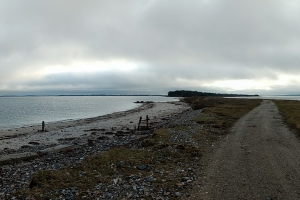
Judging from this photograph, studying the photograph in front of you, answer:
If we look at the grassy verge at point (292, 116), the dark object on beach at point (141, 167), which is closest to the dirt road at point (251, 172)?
the dark object on beach at point (141, 167)

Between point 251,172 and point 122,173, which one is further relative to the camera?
point 122,173

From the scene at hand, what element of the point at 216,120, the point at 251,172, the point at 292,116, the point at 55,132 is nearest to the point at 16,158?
the point at 251,172

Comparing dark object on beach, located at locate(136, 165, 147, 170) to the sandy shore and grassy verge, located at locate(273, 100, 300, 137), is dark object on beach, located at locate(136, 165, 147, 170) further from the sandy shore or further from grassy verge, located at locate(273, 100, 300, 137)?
the sandy shore

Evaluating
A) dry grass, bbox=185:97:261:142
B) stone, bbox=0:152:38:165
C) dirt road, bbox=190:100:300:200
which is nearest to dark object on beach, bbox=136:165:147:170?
dirt road, bbox=190:100:300:200

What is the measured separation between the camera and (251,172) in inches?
439

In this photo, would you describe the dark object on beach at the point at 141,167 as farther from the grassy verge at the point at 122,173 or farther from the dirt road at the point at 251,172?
the dirt road at the point at 251,172

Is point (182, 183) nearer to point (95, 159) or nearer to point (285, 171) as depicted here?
point (285, 171)

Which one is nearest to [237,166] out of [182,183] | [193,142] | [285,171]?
[285,171]

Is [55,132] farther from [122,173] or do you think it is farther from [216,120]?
[122,173]

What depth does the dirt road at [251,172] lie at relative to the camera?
884cm

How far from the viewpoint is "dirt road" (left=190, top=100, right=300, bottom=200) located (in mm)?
8836

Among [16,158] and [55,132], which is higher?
[16,158]

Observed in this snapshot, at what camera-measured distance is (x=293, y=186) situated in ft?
30.5

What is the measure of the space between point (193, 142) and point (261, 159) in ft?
19.4
